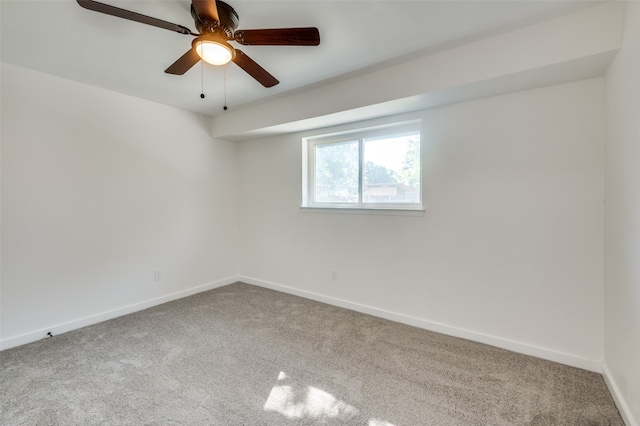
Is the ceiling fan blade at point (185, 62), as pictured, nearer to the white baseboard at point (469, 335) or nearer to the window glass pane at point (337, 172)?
the window glass pane at point (337, 172)

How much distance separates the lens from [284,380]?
6.40ft

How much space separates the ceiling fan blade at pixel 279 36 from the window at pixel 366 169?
1559 mm

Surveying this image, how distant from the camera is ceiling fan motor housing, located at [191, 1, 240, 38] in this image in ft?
4.99

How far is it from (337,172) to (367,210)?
0.70 m

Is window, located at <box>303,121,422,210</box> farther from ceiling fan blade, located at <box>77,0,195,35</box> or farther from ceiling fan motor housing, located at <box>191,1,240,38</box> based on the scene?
ceiling fan blade, located at <box>77,0,195,35</box>

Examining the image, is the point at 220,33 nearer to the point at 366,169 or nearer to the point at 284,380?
the point at 366,169

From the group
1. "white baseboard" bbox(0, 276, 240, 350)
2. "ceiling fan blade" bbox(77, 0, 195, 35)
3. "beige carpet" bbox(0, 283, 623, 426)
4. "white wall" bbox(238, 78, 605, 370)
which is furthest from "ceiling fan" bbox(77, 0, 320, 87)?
"white baseboard" bbox(0, 276, 240, 350)

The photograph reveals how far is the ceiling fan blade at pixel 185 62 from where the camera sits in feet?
5.71

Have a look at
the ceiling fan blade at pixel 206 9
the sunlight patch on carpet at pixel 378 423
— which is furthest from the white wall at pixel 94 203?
the sunlight patch on carpet at pixel 378 423

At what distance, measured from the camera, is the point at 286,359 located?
2.21 m

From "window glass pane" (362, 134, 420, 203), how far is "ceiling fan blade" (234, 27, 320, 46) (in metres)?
1.62

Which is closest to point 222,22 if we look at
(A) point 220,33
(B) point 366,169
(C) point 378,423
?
(A) point 220,33

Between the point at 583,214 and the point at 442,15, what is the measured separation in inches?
67.6

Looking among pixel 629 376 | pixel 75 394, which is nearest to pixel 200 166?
pixel 75 394
